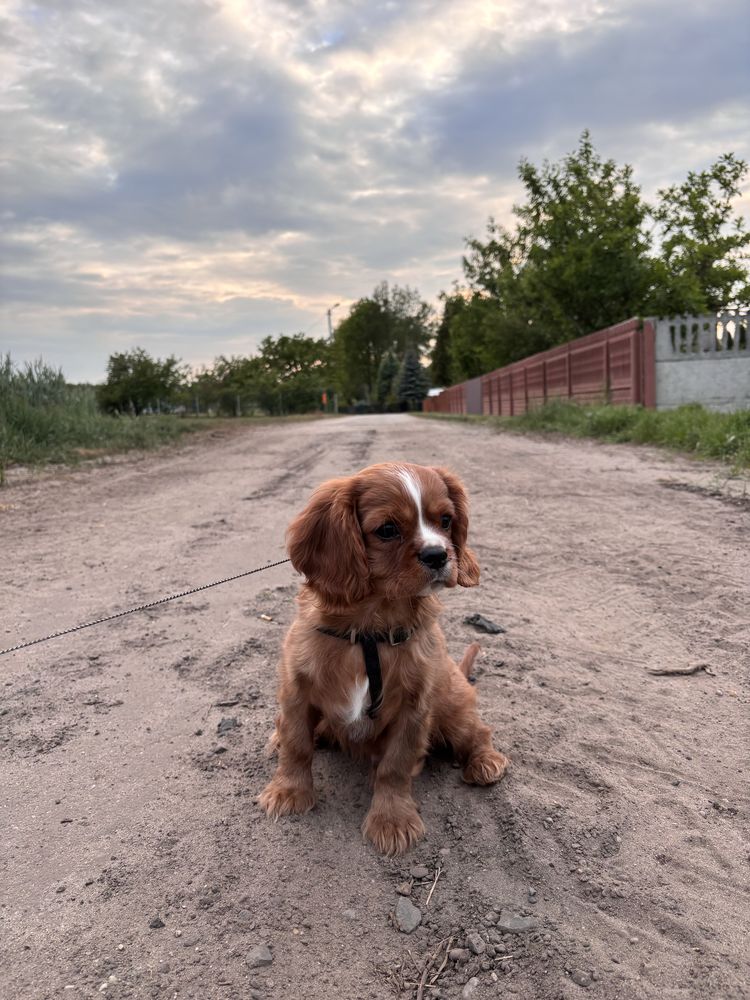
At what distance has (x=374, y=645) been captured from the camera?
8.14 ft

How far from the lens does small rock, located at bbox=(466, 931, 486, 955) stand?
6.14 ft

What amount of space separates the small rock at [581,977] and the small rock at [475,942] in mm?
236

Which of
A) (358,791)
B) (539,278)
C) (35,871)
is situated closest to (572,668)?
(358,791)

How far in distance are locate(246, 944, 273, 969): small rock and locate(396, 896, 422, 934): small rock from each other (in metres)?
0.37

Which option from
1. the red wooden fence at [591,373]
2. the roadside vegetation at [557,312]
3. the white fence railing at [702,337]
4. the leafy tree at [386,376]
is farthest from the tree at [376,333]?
the white fence railing at [702,337]

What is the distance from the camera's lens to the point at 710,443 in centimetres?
1073

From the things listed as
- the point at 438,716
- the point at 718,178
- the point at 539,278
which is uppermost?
the point at 718,178

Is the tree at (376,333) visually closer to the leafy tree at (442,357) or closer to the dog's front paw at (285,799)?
the leafy tree at (442,357)

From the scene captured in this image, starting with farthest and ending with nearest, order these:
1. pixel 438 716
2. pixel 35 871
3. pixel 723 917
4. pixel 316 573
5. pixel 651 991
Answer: pixel 438 716 < pixel 316 573 < pixel 35 871 < pixel 723 917 < pixel 651 991

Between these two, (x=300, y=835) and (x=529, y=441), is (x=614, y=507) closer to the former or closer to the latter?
(x=300, y=835)

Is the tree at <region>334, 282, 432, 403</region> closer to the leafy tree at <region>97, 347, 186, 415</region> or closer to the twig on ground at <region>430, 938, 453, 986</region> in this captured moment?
the leafy tree at <region>97, 347, 186, 415</region>

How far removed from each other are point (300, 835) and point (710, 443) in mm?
10143

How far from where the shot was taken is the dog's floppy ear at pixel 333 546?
247 centimetres

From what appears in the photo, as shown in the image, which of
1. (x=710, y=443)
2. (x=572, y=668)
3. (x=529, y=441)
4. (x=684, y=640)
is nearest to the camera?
(x=572, y=668)
